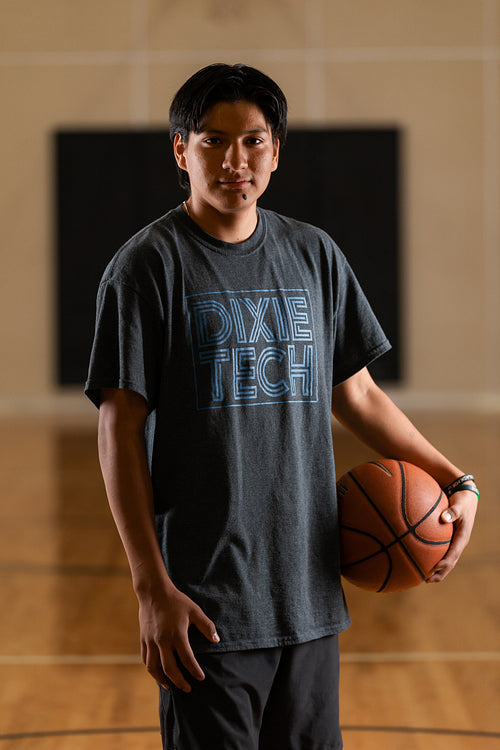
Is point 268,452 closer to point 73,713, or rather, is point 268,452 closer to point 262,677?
point 262,677

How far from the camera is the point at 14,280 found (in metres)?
8.69

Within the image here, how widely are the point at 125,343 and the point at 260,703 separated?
1.66ft

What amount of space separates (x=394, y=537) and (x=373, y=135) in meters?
7.72

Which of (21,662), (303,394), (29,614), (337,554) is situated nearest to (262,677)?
(337,554)

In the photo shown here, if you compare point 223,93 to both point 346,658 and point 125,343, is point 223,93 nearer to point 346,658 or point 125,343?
point 125,343

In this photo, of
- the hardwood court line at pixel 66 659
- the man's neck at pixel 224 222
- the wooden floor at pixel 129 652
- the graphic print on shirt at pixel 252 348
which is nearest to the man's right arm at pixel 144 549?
the graphic print on shirt at pixel 252 348

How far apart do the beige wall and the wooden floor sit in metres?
4.13

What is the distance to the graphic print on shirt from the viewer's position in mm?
1216

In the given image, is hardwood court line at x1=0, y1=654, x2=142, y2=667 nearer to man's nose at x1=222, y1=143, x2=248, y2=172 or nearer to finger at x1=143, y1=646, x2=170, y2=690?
finger at x1=143, y1=646, x2=170, y2=690

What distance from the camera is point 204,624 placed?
1.16m

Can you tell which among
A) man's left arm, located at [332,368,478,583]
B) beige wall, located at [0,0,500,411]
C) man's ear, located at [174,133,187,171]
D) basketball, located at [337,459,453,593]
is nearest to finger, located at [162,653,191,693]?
basketball, located at [337,459,453,593]

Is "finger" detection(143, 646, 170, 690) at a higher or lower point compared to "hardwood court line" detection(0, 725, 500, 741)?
higher

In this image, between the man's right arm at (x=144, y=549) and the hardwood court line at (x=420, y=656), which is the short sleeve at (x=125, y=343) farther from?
the hardwood court line at (x=420, y=656)

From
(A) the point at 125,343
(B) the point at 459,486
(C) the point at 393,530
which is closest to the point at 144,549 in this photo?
(A) the point at 125,343
